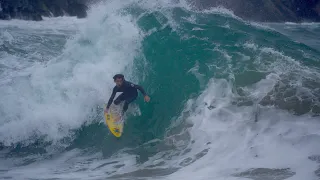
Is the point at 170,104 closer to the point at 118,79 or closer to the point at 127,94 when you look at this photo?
the point at 127,94

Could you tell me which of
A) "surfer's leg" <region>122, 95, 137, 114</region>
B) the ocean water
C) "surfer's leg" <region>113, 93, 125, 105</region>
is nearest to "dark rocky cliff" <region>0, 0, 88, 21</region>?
the ocean water

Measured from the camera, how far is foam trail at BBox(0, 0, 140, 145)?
302 inches

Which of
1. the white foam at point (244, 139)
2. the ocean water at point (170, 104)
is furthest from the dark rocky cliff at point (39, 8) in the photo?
the white foam at point (244, 139)

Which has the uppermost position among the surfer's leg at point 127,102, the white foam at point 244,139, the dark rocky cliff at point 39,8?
the dark rocky cliff at point 39,8

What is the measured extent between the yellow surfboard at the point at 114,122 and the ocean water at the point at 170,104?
18cm

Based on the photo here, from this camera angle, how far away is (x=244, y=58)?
955cm

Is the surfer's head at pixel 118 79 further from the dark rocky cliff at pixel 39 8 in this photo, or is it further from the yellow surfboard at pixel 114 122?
the dark rocky cliff at pixel 39 8

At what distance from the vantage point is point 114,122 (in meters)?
7.55

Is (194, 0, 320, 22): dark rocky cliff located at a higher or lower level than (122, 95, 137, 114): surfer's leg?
higher

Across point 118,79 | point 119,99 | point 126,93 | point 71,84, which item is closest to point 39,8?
point 71,84

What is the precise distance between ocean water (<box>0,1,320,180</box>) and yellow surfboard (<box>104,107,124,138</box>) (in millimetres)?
179

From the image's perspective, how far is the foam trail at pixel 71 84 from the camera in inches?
302

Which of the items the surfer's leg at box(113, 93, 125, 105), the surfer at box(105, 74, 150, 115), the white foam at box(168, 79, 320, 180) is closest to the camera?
the white foam at box(168, 79, 320, 180)

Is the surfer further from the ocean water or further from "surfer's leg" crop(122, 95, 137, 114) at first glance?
the ocean water
